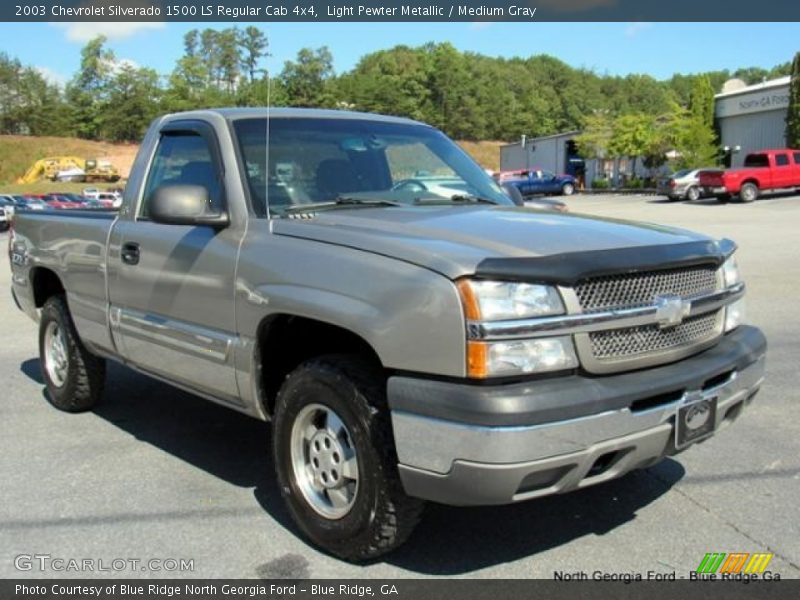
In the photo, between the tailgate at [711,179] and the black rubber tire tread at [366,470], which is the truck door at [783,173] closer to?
the tailgate at [711,179]

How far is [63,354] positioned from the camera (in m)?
5.79

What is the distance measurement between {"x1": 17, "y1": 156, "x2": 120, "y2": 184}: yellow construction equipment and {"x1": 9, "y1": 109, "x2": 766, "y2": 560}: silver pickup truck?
84.9 metres

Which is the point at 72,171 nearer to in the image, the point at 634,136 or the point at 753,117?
the point at 634,136

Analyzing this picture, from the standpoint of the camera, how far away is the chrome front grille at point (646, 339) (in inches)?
120

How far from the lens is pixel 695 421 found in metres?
3.23

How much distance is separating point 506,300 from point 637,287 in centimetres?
63

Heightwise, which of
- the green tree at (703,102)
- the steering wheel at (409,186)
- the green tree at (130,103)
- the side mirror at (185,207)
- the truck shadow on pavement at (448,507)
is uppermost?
the green tree at (130,103)

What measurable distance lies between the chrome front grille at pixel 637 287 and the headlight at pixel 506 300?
0.14 m

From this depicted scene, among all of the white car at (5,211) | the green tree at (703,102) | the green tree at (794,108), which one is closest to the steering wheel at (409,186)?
the white car at (5,211)

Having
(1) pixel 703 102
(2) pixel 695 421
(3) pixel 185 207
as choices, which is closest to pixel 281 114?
(3) pixel 185 207

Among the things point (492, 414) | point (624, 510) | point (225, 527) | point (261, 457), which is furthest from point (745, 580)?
point (261, 457)

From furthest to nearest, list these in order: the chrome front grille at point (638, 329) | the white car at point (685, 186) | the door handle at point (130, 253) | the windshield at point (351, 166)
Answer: the white car at point (685, 186), the door handle at point (130, 253), the windshield at point (351, 166), the chrome front grille at point (638, 329)

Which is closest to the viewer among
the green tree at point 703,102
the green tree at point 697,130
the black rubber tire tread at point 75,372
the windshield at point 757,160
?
the black rubber tire tread at point 75,372

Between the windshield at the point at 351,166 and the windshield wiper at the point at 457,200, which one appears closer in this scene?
the windshield at the point at 351,166
